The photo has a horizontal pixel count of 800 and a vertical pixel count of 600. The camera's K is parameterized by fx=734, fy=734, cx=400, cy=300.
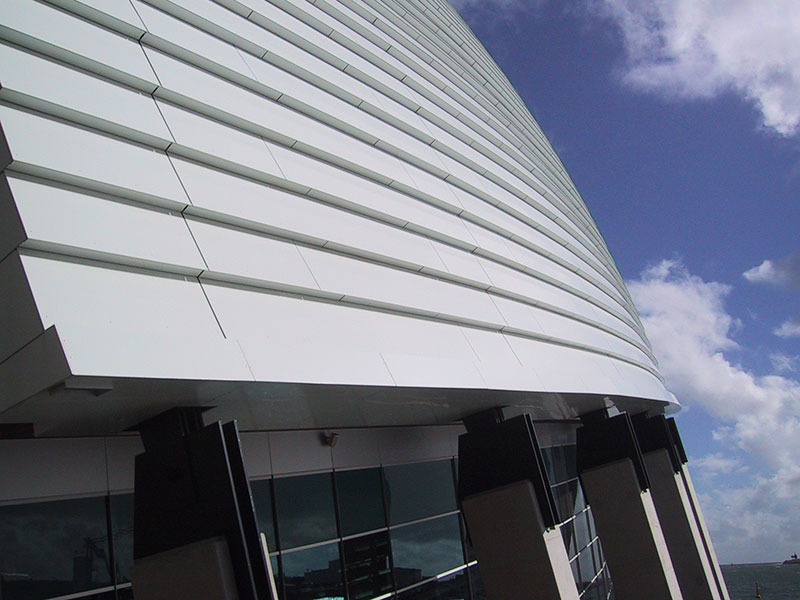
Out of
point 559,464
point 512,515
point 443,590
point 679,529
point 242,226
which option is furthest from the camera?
point 679,529

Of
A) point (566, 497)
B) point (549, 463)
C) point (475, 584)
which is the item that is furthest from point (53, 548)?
point (566, 497)

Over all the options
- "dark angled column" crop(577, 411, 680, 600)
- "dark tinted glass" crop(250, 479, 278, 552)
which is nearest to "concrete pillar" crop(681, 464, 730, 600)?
"dark angled column" crop(577, 411, 680, 600)

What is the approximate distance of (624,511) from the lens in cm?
1307

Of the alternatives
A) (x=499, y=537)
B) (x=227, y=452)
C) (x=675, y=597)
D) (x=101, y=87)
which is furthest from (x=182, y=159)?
(x=675, y=597)

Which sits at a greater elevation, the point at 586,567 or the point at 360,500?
the point at 360,500

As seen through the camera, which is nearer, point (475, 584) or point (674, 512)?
point (475, 584)

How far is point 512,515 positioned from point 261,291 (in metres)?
4.66

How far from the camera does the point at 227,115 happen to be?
7.03m

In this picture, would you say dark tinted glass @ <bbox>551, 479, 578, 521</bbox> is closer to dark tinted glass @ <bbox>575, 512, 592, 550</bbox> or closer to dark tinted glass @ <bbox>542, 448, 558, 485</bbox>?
dark tinted glass @ <bbox>542, 448, 558, 485</bbox>

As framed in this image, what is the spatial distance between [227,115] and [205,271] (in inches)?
80.4

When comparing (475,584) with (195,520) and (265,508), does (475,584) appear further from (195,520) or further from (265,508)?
(195,520)

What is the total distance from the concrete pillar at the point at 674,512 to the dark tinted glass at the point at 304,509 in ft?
37.9

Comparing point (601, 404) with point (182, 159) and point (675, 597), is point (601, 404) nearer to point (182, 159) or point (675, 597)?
point (675, 597)

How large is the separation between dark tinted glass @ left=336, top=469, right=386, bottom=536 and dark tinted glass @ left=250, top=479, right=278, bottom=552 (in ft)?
4.02
